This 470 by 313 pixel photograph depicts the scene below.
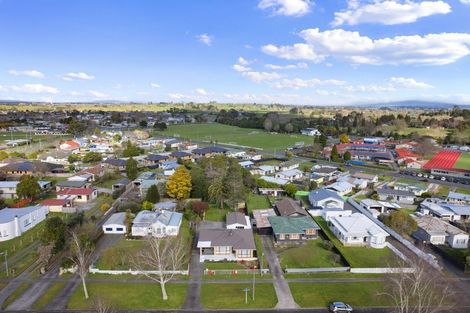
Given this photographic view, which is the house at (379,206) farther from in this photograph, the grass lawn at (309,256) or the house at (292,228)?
the grass lawn at (309,256)

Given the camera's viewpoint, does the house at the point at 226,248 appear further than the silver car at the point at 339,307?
Yes

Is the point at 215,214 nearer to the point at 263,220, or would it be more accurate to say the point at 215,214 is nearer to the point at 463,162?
the point at 263,220

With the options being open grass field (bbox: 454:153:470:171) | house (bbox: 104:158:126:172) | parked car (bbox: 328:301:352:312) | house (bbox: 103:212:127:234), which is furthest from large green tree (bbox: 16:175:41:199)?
open grass field (bbox: 454:153:470:171)

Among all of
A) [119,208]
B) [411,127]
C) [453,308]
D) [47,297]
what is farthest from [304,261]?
[411,127]

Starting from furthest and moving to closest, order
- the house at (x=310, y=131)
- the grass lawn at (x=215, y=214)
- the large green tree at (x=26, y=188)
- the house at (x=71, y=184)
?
1. the house at (x=310, y=131)
2. the house at (x=71, y=184)
3. the large green tree at (x=26, y=188)
4. the grass lawn at (x=215, y=214)

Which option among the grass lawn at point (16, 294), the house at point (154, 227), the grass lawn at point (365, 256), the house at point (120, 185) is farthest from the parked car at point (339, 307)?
the house at point (120, 185)

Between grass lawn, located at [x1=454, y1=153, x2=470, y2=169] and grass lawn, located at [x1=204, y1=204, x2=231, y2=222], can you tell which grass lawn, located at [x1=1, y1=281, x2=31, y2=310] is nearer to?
grass lawn, located at [x1=204, y1=204, x2=231, y2=222]
